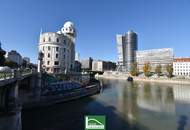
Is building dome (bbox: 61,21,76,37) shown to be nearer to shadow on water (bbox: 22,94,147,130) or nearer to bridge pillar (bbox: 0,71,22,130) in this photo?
shadow on water (bbox: 22,94,147,130)

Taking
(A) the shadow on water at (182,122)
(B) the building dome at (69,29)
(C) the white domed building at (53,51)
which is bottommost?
(A) the shadow on water at (182,122)

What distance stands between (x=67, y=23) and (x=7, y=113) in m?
101

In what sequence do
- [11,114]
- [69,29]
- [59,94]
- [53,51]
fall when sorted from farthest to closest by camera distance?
1. [69,29]
2. [53,51]
3. [59,94]
4. [11,114]

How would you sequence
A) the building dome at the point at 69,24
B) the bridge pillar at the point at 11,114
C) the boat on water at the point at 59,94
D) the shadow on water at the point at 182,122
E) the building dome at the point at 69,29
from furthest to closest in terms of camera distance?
1. the building dome at the point at 69,24
2. the building dome at the point at 69,29
3. the boat on water at the point at 59,94
4. the shadow on water at the point at 182,122
5. the bridge pillar at the point at 11,114

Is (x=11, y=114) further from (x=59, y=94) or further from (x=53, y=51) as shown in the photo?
(x=53, y=51)

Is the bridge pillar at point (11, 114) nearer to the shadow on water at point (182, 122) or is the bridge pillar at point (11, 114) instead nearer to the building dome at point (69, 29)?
the shadow on water at point (182, 122)

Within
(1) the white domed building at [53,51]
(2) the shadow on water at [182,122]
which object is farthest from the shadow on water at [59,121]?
(1) the white domed building at [53,51]

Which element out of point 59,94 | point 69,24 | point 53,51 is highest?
point 69,24

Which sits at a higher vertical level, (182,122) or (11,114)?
(11,114)

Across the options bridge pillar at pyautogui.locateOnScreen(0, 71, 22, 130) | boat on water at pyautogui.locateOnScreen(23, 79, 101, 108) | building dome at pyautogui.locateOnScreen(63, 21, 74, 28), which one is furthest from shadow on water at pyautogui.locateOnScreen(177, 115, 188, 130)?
building dome at pyautogui.locateOnScreen(63, 21, 74, 28)

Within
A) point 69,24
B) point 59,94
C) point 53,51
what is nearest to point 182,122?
point 59,94

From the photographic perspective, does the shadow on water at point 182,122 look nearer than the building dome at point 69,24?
Yes

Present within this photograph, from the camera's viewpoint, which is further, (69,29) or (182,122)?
(69,29)

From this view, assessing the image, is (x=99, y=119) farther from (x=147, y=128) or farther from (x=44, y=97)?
(x=44, y=97)
